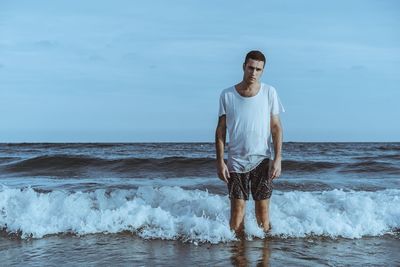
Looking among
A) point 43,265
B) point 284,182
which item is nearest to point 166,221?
point 43,265

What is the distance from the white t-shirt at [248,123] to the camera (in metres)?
4.74

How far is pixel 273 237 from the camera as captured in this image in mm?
5473

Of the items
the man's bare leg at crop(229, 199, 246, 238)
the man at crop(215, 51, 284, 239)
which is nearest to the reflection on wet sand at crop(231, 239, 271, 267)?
the man's bare leg at crop(229, 199, 246, 238)

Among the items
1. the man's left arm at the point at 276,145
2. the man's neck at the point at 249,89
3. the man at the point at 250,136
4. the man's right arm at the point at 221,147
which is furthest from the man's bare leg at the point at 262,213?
the man's neck at the point at 249,89

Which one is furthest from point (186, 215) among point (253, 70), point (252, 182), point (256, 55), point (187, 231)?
point (256, 55)

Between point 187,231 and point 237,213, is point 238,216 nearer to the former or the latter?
point 237,213

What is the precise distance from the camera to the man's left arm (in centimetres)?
476

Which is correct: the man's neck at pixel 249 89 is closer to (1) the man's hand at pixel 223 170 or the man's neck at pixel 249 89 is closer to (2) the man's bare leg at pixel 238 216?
(1) the man's hand at pixel 223 170

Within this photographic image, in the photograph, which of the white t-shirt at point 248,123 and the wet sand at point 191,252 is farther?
the white t-shirt at point 248,123

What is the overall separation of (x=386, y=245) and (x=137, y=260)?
8.75 feet

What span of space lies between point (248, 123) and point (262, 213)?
992 millimetres

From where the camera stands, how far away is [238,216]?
5031 millimetres

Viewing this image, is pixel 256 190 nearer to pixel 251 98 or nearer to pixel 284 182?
pixel 251 98

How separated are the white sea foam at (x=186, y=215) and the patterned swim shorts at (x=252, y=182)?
0.56 m
